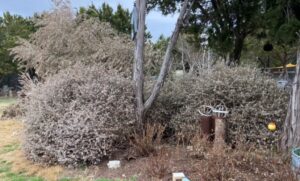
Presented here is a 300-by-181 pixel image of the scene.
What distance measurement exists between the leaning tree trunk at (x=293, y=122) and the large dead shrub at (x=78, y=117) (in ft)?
7.91

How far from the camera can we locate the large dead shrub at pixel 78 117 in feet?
15.7

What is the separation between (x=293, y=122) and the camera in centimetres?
457

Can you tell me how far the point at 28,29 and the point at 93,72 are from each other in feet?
71.1

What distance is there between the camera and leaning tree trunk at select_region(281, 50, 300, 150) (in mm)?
4523

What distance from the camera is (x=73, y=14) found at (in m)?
10.3

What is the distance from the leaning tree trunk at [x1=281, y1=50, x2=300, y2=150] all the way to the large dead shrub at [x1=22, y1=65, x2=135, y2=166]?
241 cm

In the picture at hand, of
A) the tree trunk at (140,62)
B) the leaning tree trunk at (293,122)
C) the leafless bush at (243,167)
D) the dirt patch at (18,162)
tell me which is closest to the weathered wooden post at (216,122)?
the leafless bush at (243,167)

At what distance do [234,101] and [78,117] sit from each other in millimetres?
2600

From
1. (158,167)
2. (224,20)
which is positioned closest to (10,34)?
(224,20)

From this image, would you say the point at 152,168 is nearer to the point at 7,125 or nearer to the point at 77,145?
the point at 77,145

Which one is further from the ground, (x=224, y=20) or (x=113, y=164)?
(x=224, y=20)

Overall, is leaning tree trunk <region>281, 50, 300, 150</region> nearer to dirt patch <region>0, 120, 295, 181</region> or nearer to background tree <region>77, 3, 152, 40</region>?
dirt patch <region>0, 120, 295, 181</region>

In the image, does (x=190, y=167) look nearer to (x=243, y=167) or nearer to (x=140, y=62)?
(x=243, y=167)

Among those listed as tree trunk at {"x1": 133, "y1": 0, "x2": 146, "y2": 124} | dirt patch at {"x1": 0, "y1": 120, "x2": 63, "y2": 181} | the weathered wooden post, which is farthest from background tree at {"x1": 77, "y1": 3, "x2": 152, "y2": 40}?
the weathered wooden post
